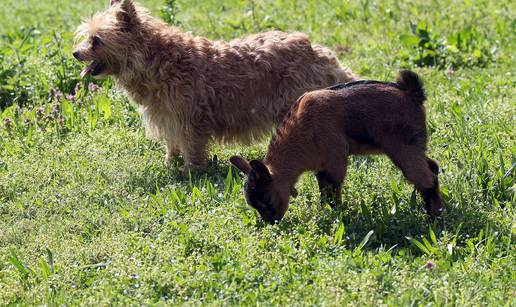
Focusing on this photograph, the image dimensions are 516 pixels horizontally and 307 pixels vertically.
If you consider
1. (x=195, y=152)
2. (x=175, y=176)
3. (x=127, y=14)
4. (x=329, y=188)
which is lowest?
(x=175, y=176)

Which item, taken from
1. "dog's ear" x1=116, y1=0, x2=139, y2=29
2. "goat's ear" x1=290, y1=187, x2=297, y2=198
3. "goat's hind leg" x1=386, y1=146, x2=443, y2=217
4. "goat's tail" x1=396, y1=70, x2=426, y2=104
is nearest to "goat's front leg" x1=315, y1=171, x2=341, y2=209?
"goat's ear" x1=290, y1=187, x2=297, y2=198

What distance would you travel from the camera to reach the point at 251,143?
25.2ft

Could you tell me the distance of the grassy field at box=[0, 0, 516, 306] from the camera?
17.1 feet

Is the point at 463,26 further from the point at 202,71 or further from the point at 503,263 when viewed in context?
the point at 503,263

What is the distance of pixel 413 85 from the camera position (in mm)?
6070

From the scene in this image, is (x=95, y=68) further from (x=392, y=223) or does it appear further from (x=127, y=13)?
(x=392, y=223)

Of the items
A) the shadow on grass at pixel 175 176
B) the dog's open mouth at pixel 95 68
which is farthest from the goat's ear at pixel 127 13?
the shadow on grass at pixel 175 176

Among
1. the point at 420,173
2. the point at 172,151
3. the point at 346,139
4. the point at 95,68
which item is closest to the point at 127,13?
the point at 95,68

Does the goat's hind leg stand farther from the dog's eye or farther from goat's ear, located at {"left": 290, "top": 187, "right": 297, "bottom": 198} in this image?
the dog's eye

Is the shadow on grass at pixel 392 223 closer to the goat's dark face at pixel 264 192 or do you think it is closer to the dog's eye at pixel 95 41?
the goat's dark face at pixel 264 192

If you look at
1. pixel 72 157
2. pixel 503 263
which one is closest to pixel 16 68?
pixel 72 157

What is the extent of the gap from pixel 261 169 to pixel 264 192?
0.57 ft

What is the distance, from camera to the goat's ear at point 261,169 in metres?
5.77

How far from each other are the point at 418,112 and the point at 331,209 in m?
0.90
